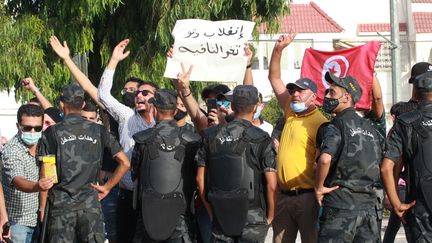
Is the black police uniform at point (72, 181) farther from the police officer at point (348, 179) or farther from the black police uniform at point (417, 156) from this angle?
the black police uniform at point (417, 156)

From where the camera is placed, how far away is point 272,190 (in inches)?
308


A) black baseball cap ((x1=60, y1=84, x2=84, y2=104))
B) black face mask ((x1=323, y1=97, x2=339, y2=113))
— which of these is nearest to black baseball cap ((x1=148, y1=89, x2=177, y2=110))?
black baseball cap ((x1=60, y1=84, x2=84, y2=104))

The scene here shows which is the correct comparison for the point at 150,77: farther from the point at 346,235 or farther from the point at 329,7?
the point at 329,7

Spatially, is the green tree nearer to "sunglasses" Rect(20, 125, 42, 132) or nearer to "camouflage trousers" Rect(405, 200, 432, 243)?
"sunglasses" Rect(20, 125, 42, 132)

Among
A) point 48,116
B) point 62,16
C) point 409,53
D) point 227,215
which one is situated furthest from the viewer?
point 409,53

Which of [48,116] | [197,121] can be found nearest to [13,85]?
[48,116]

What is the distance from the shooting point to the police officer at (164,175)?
7.98m

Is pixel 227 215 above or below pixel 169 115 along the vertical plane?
below

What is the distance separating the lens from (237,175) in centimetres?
775

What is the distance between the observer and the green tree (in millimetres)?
16438

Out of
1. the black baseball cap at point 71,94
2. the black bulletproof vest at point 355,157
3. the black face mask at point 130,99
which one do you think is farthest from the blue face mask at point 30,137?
the black bulletproof vest at point 355,157

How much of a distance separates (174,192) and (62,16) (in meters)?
9.32

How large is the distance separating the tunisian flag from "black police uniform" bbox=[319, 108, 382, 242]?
203 centimetres

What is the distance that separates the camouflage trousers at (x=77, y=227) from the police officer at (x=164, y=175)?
1.17 ft
